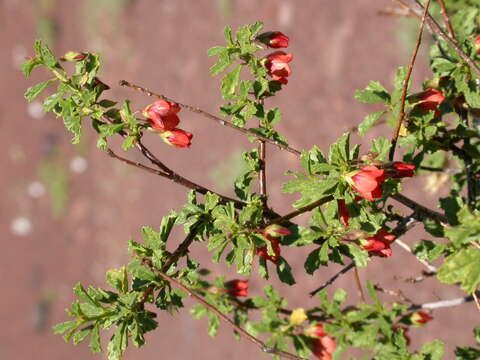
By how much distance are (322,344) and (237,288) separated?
257mm

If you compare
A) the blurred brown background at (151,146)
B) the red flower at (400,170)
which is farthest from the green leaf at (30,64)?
the blurred brown background at (151,146)

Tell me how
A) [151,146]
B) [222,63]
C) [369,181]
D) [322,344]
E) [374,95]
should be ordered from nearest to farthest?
[369,181]
[222,63]
[374,95]
[322,344]
[151,146]

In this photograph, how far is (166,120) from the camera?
1.19m

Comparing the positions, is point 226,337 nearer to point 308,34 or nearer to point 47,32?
point 308,34

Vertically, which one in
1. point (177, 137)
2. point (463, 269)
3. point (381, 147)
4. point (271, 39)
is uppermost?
point (271, 39)

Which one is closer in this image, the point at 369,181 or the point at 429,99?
the point at 369,181

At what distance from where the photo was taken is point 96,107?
44.6 inches

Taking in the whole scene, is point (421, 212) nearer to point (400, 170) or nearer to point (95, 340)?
point (400, 170)

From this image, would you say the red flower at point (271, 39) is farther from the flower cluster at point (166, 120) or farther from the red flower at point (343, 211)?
the red flower at point (343, 211)

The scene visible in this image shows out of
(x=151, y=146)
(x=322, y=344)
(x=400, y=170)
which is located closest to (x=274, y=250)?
(x=400, y=170)

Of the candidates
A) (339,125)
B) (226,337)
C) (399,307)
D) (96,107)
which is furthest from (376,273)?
(96,107)

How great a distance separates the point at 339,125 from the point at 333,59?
480 millimetres

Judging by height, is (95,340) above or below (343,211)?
below

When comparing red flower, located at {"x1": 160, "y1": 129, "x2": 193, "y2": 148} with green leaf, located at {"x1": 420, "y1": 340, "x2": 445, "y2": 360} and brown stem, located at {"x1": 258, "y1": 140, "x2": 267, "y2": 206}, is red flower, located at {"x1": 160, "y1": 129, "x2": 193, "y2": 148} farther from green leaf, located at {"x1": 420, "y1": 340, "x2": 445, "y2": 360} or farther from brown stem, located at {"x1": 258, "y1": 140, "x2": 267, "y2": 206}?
green leaf, located at {"x1": 420, "y1": 340, "x2": 445, "y2": 360}
